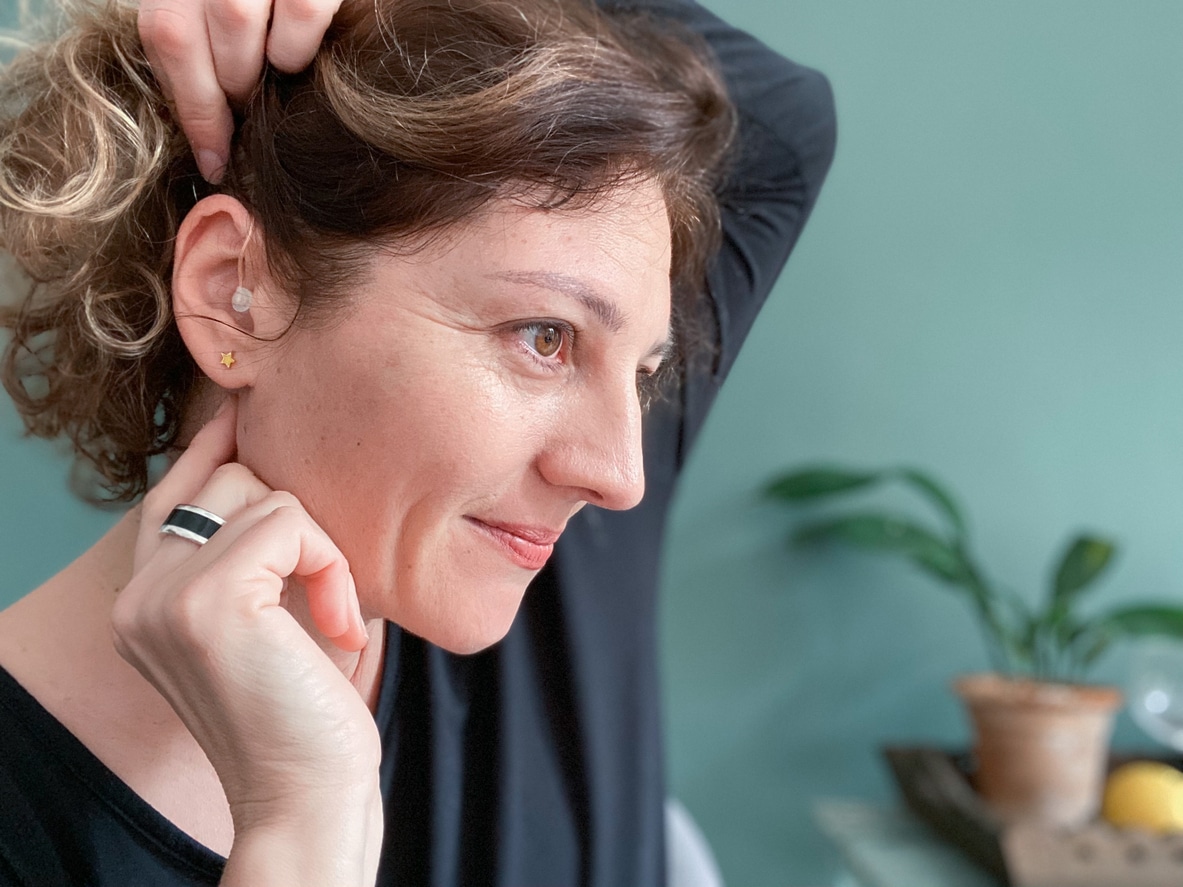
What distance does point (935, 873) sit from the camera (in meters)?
1.63

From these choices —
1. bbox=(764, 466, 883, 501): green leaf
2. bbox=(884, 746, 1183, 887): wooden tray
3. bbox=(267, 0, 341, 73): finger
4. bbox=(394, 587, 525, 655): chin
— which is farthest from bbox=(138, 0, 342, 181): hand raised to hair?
bbox=(884, 746, 1183, 887): wooden tray

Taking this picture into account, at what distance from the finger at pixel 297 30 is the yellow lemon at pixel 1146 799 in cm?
164

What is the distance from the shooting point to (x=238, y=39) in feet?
2.64

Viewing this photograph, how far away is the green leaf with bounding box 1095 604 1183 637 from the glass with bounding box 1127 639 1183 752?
0.09m

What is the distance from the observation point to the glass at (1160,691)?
185 cm

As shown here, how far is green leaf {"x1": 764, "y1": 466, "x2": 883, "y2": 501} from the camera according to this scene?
185 cm

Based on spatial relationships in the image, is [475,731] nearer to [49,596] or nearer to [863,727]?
[49,596]

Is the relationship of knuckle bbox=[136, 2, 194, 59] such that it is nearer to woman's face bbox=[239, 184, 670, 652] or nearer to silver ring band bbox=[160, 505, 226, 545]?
woman's face bbox=[239, 184, 670, 652]

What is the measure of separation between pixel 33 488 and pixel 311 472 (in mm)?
673

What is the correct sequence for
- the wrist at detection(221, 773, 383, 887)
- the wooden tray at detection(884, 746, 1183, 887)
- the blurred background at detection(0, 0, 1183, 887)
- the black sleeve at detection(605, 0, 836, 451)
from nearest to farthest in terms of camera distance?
the wrist at detection(221, 773, 383, 887) < the black sleeve at detection(605, 0, 836, 451) < the wooden tray at detection(884, 746, 1183, 887) < the blurred background at detection(0, 0, 1183, 887)

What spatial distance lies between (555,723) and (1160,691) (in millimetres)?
1259

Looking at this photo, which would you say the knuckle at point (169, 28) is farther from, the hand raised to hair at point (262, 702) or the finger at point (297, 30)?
the hand raised to hair at point (262, 702)

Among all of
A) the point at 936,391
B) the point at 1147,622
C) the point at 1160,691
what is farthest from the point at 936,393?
the point at 1160,691

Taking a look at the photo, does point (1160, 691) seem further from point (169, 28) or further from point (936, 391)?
point (169, 28)
